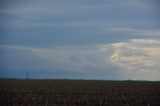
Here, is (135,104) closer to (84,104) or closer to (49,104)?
(84,104)

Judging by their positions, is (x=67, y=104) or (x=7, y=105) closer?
(x=7, y=105)

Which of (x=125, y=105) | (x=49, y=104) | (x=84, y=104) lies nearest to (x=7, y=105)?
(x=49, y=104)

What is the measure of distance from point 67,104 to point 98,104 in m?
2.74

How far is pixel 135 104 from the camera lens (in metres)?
38.7

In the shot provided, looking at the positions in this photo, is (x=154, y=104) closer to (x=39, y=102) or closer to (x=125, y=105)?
(x=125, y=105)

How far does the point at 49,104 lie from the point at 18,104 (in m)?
2.70

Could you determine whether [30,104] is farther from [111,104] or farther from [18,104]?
[111,104]

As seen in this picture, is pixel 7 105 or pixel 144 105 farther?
pixel 144 105

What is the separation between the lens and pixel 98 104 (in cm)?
3834

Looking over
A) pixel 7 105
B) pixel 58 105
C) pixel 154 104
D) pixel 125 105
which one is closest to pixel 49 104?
pixel 58 105

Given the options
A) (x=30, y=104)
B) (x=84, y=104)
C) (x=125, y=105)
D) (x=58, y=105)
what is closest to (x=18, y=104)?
(x=30, y=104)

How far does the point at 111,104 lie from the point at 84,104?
2377 mm

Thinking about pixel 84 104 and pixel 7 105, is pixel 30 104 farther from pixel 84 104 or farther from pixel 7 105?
pixel 84 104

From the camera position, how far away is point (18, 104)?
120 ft
